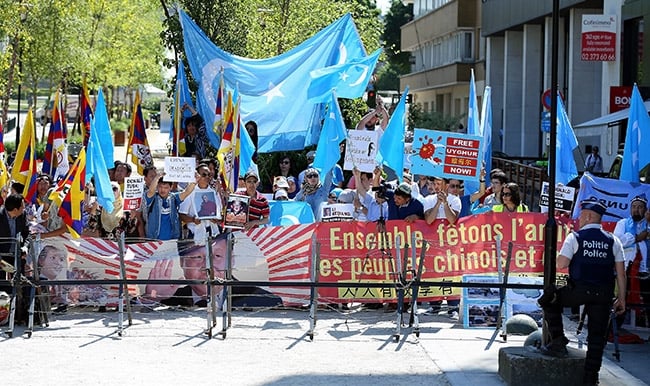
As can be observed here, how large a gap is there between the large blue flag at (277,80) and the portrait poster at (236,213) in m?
4.81

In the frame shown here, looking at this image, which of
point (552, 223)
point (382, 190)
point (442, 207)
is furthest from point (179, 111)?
point (552, 223)

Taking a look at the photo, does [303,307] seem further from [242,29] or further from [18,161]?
[242,29]

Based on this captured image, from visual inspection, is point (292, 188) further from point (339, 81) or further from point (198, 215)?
point (198, 215)

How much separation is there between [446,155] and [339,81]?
3525 millimetres

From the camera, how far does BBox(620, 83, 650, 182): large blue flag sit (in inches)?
624

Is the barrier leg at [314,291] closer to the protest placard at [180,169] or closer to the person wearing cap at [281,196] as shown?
the protest placard at [180,169]

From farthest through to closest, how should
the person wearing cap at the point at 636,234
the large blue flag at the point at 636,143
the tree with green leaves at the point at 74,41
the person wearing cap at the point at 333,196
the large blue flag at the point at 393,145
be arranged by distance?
the tree with green leaves at the point at 74,41 → the large blue flag at the point at 393,145 → the person wearing cap at the point at 333,196 → the large blue flag at the point at 636,143 → the person wearing cap at the point at 636,234

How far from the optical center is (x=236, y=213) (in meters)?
15.5

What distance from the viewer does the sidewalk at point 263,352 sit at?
1124 centimetres

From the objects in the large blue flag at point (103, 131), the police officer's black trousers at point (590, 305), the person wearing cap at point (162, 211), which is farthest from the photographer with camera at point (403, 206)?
the police officer's black trousers at point (590, 305)

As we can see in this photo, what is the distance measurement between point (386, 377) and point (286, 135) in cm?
979

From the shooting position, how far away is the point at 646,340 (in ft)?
44.8

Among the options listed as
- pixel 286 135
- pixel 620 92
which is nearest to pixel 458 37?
pixel 620 92

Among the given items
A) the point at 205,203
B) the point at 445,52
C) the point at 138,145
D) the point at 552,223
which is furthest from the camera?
the point at 445,52
